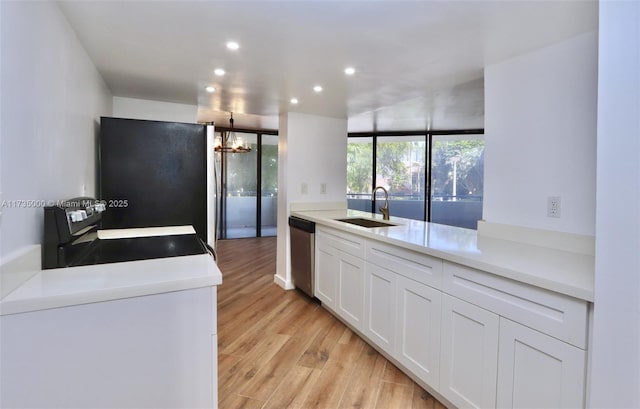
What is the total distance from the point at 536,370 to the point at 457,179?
5437 millimetres

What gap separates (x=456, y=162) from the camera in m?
6.30

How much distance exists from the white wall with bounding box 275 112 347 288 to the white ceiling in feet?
2.49

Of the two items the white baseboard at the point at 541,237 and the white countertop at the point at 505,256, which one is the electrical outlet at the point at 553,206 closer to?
the white baseboard at the point at 541,237

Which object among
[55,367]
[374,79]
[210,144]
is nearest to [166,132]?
[210,144]

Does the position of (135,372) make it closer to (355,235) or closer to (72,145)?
(72,145)

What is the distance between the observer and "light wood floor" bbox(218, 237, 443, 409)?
1.88m

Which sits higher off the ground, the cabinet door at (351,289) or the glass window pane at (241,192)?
the glass window pane at (241,192)

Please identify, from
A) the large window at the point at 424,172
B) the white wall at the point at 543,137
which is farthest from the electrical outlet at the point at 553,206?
the large window at the point at 424,172

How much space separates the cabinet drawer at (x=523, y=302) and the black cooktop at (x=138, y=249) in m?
1.31

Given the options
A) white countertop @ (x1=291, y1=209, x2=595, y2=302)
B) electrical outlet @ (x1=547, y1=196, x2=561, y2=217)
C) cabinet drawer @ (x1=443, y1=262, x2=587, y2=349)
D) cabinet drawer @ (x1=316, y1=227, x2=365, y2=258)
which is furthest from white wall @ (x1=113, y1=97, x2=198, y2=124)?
electrical outlet @ (x1=547, y1=196, x2=561, y2=217)

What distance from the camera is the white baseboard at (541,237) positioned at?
5.63 ft

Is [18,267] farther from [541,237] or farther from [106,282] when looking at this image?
[541,237]

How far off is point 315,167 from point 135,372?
3.07 meters

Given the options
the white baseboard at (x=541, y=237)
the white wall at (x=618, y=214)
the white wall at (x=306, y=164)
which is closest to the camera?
the white wall at (x=618, y=214)
